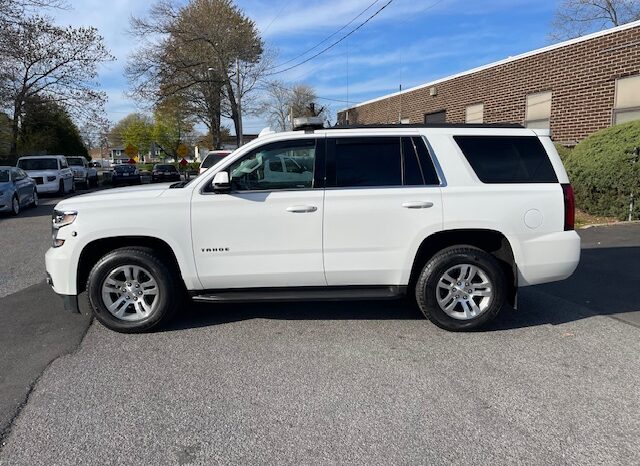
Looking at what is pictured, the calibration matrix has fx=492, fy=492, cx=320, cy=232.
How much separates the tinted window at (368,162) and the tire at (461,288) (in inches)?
34.4

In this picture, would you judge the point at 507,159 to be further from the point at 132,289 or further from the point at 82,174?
the point at 82,174

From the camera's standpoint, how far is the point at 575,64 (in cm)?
1298

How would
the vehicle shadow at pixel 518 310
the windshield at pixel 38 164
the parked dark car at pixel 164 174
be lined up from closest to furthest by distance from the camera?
the vehicle shadow at pixel 518 310 < the windshield at pixel 38 164 < the parked dark car at pixel 164 174

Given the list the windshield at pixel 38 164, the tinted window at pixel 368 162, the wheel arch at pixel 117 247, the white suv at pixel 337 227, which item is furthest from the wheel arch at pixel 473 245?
the windshield at pixel 38 164

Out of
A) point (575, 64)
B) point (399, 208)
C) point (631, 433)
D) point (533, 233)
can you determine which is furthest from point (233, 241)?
point (575, 64)

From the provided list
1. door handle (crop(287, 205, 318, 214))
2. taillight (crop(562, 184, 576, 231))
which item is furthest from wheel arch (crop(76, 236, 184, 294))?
taillight (crop(562, 184, 576, 231))

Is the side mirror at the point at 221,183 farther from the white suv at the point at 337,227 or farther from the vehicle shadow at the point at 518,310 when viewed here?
the vehicle shadow at the point at 518,310

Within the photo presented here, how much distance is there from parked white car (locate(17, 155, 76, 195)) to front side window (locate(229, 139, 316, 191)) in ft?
63.4

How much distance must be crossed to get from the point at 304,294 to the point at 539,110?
12.6 m

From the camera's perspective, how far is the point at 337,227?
455 cm

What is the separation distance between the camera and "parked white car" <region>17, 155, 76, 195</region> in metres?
20.6

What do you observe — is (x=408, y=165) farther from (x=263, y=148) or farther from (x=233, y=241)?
(x=233, y=241)

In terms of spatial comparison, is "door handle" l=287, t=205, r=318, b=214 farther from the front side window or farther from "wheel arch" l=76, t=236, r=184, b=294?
"wheel arch" l=76, t=236, r=184, b=294

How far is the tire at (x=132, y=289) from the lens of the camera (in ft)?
15.1
